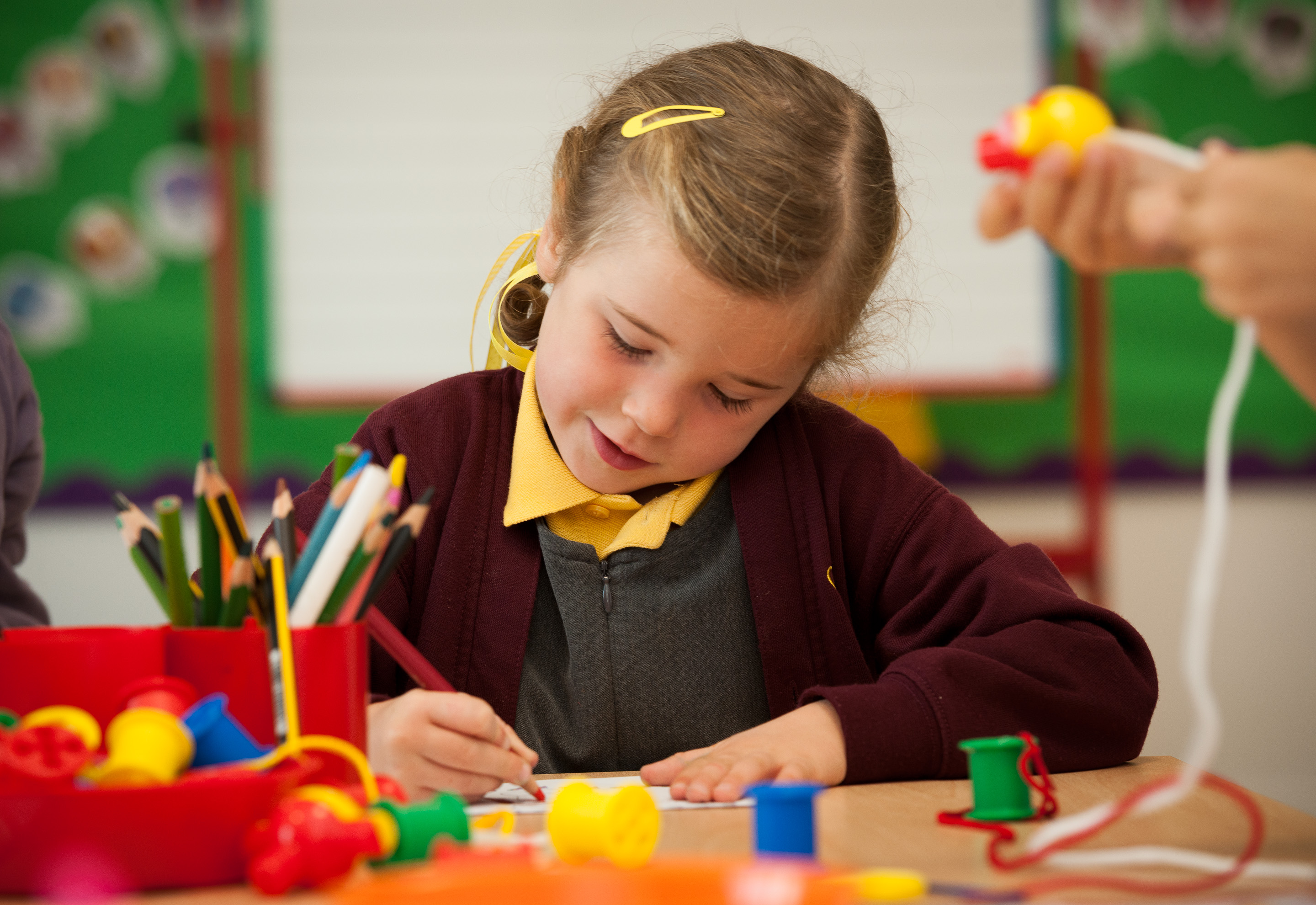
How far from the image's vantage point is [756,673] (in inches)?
33.8

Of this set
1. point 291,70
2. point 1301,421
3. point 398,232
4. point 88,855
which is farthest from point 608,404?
point 1301,421

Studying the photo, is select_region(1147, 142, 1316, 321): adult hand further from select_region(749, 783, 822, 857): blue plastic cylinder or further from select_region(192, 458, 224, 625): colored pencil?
select_region(192, 458, 224, 625): colored pencil

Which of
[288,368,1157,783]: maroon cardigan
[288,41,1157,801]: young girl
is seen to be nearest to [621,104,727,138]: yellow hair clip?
[288,41,1157,801]: young girl

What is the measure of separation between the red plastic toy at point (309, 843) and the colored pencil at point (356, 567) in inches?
4.2

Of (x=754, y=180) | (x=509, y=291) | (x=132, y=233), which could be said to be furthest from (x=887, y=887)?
(x=132, y=233)

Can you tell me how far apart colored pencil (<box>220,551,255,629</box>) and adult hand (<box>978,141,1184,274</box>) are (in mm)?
321

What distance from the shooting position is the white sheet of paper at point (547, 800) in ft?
1.81

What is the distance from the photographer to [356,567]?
48 centimetres

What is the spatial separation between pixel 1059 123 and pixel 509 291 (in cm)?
57

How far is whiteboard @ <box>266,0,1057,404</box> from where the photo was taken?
217 cm

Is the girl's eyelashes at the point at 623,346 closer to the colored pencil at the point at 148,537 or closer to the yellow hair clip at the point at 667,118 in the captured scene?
the yellow hair clip at the point at 667,118

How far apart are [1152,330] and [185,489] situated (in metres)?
1.85

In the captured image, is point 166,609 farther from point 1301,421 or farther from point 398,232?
point 1301,421

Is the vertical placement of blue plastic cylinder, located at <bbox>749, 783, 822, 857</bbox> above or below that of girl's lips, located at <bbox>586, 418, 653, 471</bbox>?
below
